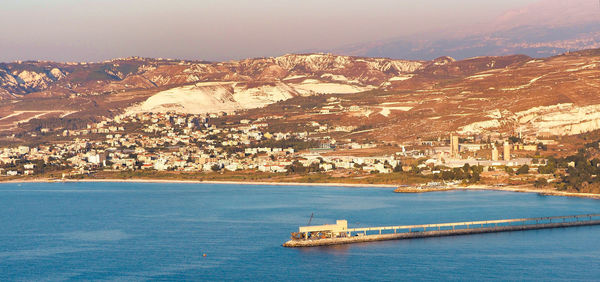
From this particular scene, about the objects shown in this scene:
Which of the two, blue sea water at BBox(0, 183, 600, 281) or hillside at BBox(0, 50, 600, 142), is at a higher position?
hillside at BBox(0, 50, 600, 142)

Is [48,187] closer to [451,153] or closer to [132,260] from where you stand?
[451,153]

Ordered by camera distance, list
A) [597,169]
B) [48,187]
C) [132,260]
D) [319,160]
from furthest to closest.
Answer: [319,160]
[48,187]
[597,169]
[132,260]

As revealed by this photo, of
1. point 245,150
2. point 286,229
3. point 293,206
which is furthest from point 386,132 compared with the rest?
point 286,229

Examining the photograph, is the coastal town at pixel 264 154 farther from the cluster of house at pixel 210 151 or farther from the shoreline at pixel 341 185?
the shoreline at pixel 341 185

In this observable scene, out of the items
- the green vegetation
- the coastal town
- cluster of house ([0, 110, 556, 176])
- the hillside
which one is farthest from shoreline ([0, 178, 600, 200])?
the hillside

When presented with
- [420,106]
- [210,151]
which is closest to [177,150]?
[210,151]

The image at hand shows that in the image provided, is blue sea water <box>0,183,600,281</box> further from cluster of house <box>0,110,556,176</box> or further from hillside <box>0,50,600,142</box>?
hillside <box>0,50,600,142</box>
